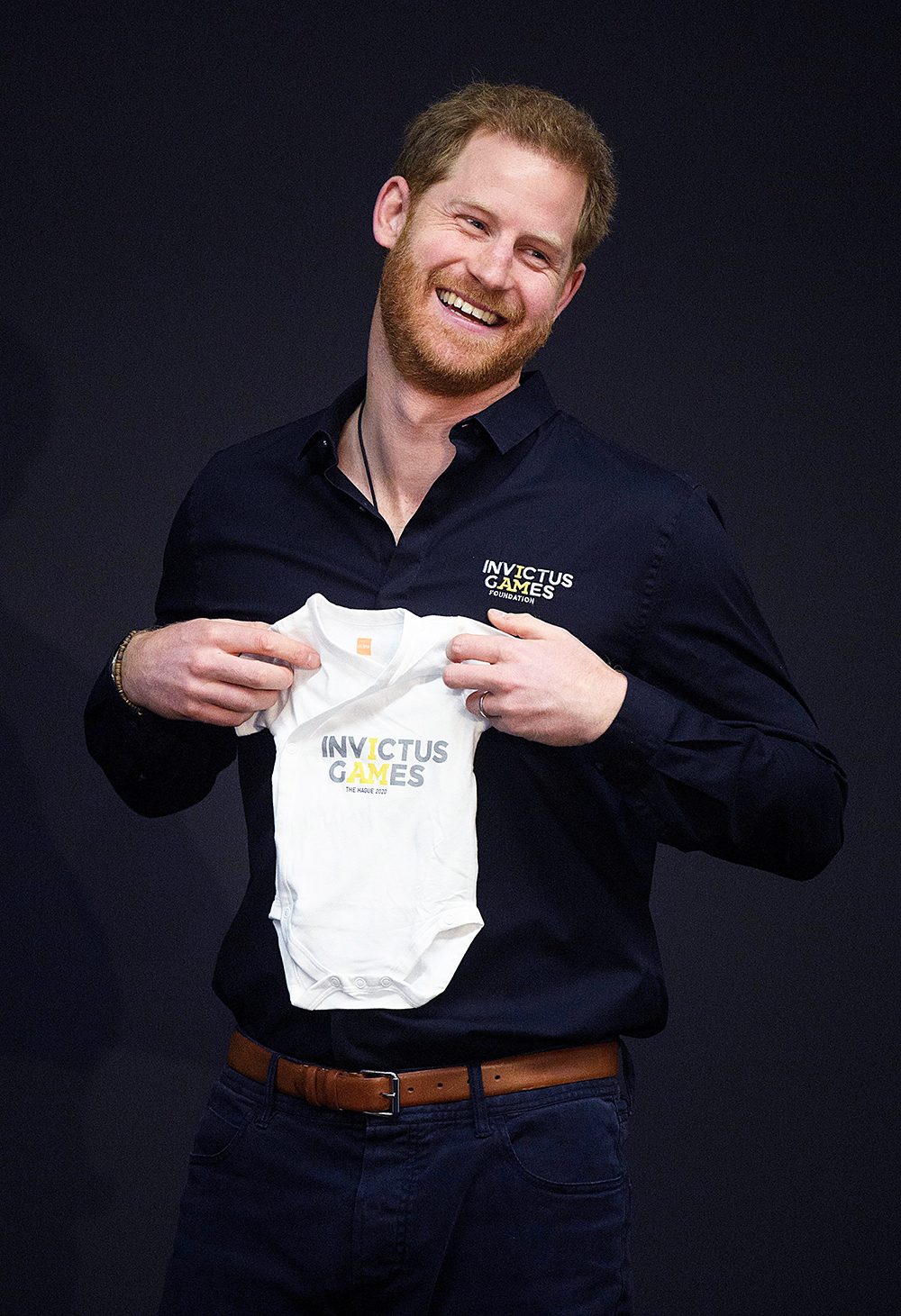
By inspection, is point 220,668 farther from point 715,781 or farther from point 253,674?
point 715,781

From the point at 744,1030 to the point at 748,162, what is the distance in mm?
1714

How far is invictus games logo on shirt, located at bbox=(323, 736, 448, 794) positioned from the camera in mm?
1502

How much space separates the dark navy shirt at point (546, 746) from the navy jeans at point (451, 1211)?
2.9 inches

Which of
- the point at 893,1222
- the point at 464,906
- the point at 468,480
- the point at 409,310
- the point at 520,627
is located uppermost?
the point at 409,310

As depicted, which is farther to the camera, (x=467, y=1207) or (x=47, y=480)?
(x=47, y=480)

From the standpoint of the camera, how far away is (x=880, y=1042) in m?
2.67

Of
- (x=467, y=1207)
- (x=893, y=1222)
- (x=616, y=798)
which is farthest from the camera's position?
(x=893, y=1222)

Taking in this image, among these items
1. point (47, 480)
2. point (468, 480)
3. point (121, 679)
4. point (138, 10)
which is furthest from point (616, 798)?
point (138, 10)

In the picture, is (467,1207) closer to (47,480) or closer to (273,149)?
(47,480)

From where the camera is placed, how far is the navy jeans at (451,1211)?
1.41m

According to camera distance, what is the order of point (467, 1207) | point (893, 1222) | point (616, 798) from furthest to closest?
1. point (893, 1222)
2. point (616, 798)
3. point (467, 1207)

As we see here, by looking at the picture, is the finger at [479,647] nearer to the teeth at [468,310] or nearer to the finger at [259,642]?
the finger at [259,642]

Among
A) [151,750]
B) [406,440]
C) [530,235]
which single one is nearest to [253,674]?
[151,750]

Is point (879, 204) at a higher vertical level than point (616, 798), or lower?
higher
